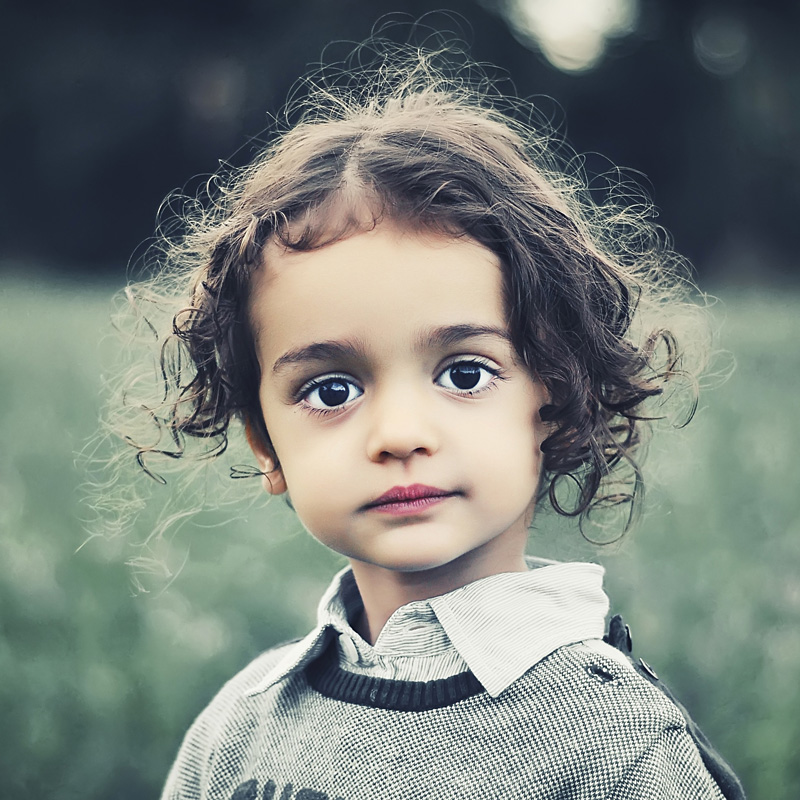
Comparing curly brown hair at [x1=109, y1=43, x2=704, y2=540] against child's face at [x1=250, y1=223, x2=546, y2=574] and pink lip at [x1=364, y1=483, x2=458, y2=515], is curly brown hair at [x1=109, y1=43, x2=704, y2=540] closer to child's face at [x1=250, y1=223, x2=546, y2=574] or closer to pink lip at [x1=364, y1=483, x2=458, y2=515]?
child's face at [x1=250, y1=223, x2=546, y2=574]

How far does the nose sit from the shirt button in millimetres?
346

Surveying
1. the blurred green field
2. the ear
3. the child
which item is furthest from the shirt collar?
the blurred green field

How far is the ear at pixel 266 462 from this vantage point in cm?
156

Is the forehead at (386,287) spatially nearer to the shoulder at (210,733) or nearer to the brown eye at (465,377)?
the brown eye at (465,377)

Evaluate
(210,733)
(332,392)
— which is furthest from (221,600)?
(332,392)

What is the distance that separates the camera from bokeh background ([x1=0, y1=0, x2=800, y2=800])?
89.6 inches

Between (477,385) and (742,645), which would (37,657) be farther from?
(742,645)

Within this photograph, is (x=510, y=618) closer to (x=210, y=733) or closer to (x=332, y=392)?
(x=332, y=392)

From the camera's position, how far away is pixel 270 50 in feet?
10.7

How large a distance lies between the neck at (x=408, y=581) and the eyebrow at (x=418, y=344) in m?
0.33

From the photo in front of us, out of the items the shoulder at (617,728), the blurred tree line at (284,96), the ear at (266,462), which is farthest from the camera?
the blurred tree line at (284,96)

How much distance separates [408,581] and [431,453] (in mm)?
268

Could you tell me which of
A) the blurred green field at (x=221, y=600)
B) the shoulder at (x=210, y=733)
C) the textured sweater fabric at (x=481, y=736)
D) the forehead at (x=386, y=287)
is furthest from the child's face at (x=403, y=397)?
the blurred green field at (x=221, y=600)

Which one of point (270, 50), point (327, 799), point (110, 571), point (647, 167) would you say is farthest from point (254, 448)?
point (647, 167)
